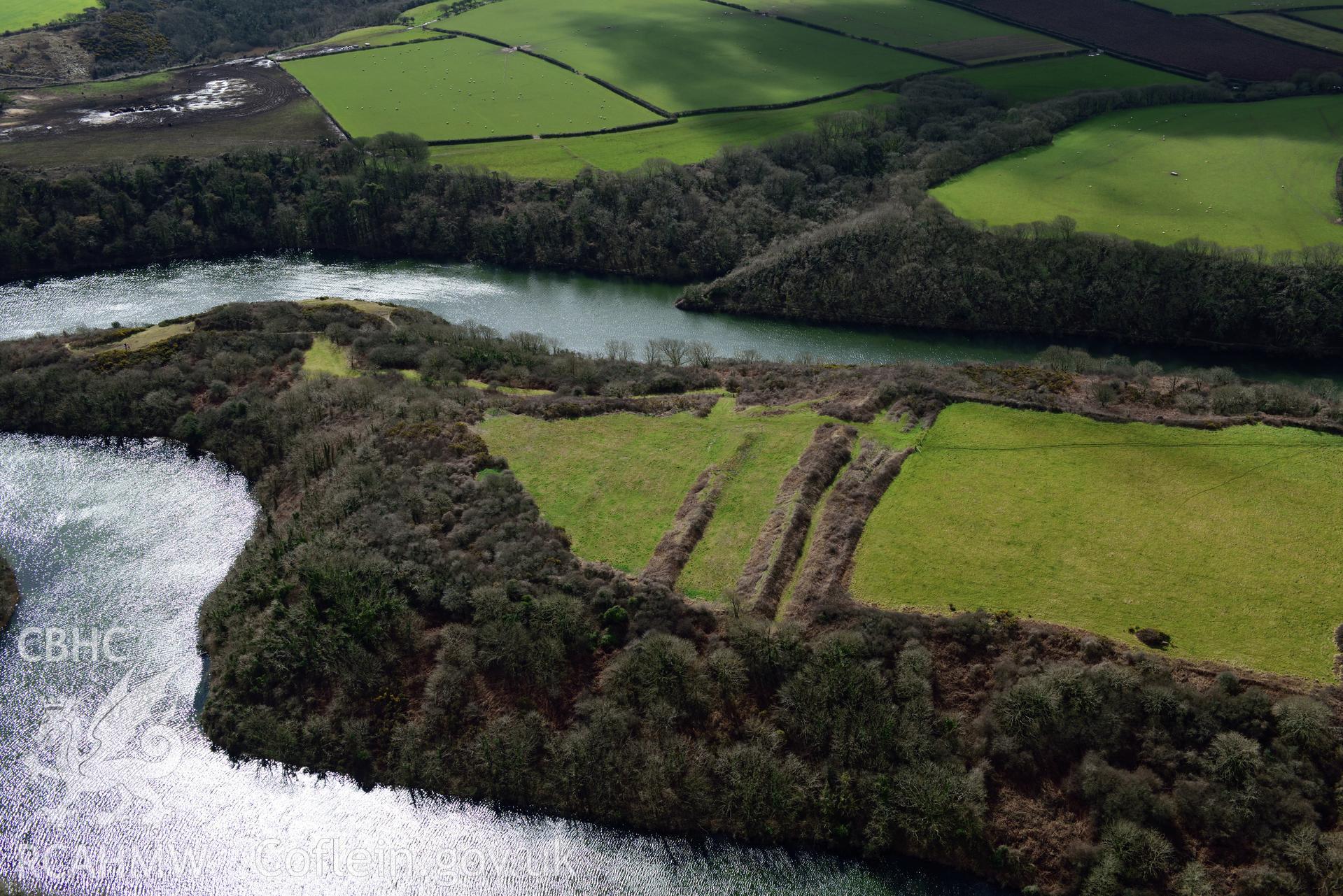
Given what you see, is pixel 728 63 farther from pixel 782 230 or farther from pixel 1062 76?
pixel 782 230

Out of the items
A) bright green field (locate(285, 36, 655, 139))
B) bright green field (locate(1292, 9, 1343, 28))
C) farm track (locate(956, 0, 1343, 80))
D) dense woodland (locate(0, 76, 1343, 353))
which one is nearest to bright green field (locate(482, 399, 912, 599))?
dense woodland (locate(0, 76, 1343, 353))

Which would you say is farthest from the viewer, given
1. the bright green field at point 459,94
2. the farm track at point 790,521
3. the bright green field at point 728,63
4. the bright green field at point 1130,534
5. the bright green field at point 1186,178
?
Result: the bright green field at point 728,63

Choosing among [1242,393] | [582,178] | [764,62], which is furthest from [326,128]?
[1242,393]

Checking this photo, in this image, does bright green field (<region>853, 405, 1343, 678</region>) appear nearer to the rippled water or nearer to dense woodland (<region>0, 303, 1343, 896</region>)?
dense woodland (<region>0, 303, 1343, 896</region>)

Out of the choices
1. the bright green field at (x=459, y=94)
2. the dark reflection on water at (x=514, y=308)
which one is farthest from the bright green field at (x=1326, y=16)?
the bright green field at (x=459, y=94)

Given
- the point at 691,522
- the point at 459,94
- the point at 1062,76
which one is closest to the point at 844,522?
the point at 691,522

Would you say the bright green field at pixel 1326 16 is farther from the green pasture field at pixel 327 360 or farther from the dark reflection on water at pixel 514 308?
the green pasture field at pixel 327 360
